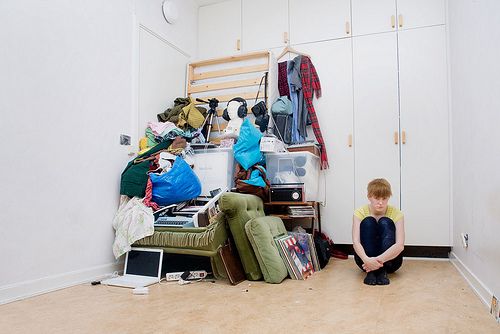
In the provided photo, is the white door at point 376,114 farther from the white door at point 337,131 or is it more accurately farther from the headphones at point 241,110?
the headphones at point 241,110

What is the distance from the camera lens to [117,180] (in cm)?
296

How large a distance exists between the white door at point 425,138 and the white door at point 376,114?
0.27 feet

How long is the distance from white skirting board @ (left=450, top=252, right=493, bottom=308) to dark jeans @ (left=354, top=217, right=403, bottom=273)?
441 millimetres

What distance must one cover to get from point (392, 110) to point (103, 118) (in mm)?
2595

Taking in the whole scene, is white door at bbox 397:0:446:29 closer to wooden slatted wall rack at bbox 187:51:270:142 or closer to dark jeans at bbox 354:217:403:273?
wooden slatted wall rack at bbox 187:51:270:142

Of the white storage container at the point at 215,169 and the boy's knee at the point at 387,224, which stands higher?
the white storage container at the point at 215,169

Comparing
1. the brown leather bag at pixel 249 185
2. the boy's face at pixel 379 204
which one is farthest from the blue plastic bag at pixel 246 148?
the boy's face at pixel 379 204

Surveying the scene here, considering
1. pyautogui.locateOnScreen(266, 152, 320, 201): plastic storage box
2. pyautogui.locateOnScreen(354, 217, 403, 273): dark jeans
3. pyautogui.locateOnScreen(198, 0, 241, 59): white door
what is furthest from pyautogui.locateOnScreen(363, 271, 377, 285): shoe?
pyautogui.locateOnScreen(198, 0, 241, 59): white door

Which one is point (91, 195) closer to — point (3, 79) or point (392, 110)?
point (3, 79)

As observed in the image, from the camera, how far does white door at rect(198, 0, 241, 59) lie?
4.23 meters

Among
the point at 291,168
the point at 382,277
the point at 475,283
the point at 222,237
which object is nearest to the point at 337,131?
the point at 291,168

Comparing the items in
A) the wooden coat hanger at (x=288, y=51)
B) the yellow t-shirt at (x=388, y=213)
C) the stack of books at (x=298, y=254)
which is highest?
the wooden coat hanger at (x=288, y=51)

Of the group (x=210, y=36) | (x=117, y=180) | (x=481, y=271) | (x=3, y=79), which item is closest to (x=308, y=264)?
(x=481, y=271)

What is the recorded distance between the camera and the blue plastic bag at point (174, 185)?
2.83 meters
